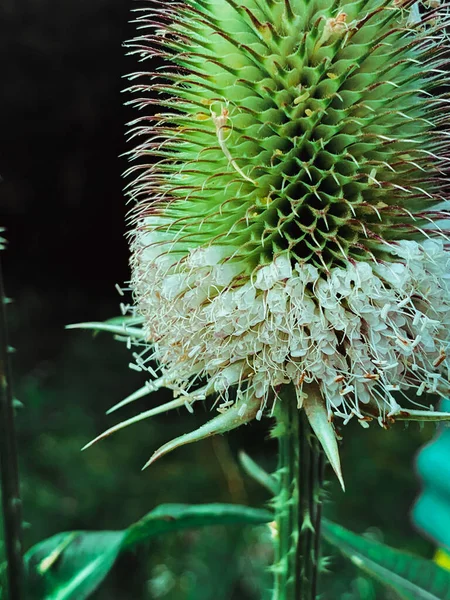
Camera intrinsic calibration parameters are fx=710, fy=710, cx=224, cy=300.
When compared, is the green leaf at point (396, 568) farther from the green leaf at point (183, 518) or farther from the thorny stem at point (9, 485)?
the thorny stem at point (9, 485)

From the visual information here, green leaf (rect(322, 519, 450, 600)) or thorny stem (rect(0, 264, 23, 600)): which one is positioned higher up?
thorny stem (rect(0, 264, 23, 600))

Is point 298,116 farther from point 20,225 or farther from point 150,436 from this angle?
point 20,225

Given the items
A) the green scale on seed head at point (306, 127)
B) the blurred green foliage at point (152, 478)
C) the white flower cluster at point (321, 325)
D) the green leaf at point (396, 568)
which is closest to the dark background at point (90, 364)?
the blurred green foliage at point (152, 478)

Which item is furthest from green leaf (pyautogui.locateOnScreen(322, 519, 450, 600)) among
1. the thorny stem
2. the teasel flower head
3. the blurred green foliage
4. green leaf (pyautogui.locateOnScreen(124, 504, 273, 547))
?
the blurred green foliage

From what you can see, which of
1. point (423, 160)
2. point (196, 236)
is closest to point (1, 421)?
point (196, 236)

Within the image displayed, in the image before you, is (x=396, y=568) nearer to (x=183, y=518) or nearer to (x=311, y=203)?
(x=183, y=518)

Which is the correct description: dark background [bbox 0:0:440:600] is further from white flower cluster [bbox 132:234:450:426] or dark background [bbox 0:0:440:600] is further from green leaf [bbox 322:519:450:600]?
white flower cluster [bbox 132:234:450:426]

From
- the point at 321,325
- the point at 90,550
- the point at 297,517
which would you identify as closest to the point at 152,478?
the point at 90,550
